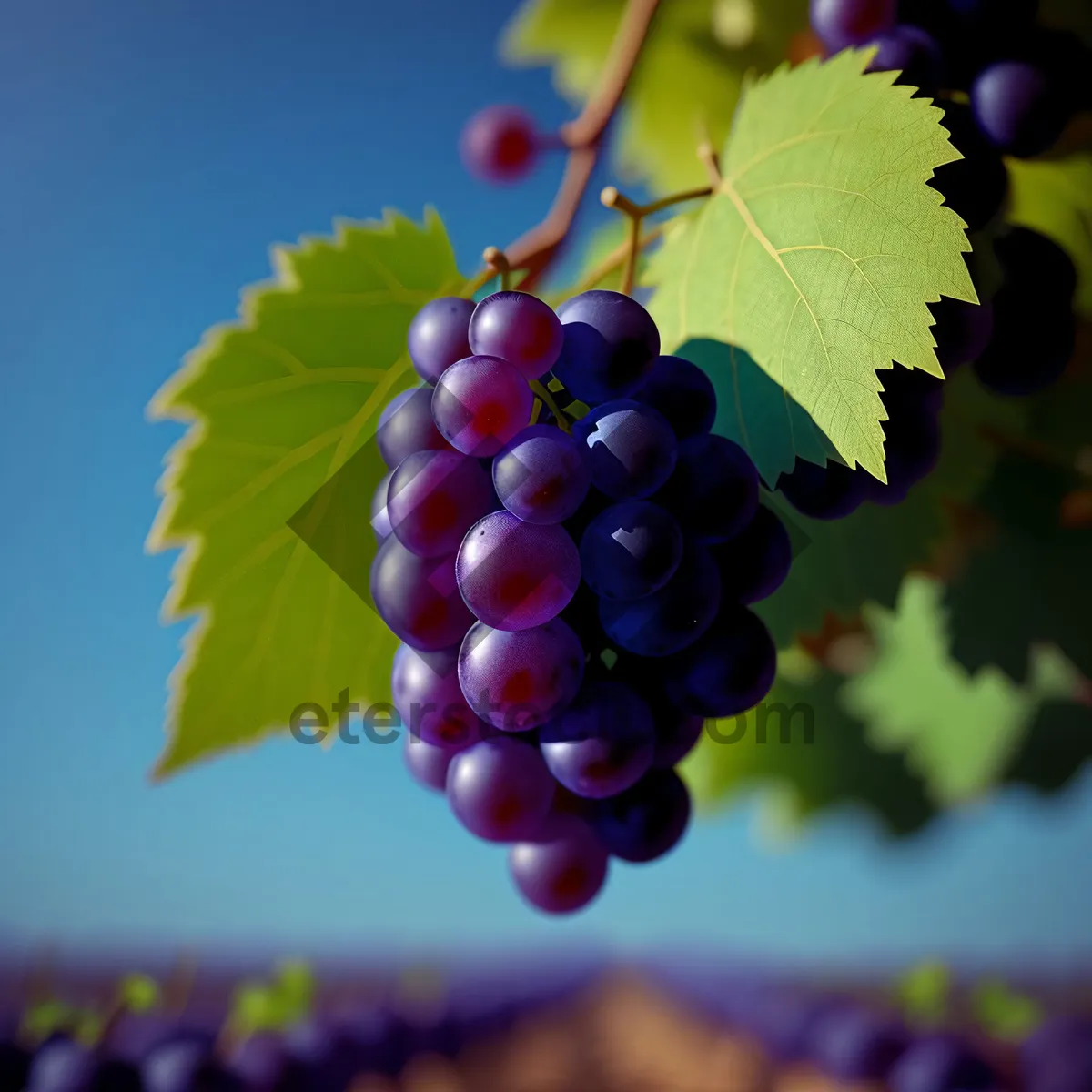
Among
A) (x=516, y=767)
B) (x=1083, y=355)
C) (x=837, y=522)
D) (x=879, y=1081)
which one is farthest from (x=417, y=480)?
(x=879, y=1081)

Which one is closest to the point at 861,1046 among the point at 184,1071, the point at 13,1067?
the point at 184,1071

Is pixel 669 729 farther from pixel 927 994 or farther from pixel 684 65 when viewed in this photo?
pixel 927 994

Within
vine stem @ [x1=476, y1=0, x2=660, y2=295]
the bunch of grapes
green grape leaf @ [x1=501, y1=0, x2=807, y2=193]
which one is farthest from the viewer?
green grape leaf @ [x1=501, y1=0, x2=807, y2=193]

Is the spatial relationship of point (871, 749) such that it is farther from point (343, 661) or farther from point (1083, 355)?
point (343, 661)

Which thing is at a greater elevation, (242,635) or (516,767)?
(242,635)

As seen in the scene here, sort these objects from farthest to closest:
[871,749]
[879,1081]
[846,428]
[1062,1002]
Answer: [1062,1002] → [871,749] → [879,1081] → [846,428]

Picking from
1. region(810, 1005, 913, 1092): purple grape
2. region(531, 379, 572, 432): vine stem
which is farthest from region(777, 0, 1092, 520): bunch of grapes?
region(810, 1005, 913, 1092): purple grape

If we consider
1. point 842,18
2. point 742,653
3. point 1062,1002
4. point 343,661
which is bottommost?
point 1062,1002

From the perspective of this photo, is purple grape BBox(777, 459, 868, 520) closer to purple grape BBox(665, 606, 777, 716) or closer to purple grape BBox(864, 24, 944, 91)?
purple grape BBox(665, 606, 777, 716)
